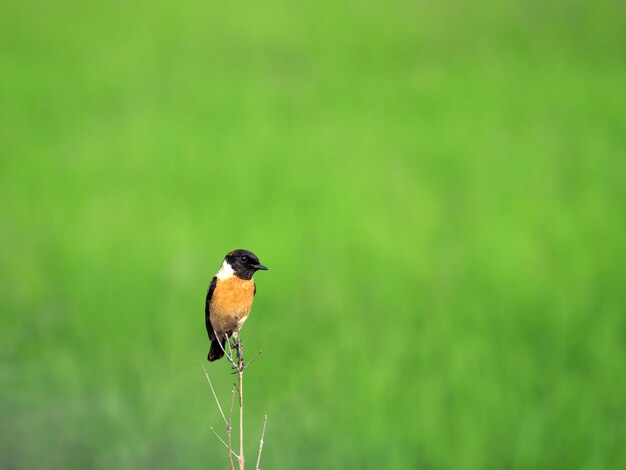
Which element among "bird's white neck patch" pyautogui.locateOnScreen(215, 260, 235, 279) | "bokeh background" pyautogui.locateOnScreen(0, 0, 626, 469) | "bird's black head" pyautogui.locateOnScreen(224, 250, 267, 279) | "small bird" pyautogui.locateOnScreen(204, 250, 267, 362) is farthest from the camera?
"bokeh background" pyautogui.locateOnScreen(0, 0, 626, 469)

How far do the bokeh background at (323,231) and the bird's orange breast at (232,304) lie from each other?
10.2 ft

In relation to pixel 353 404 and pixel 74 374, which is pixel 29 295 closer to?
pixel 74 374

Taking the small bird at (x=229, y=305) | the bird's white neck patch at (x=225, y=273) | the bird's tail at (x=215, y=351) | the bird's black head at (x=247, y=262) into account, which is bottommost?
the bird's tail at (x=215, y=351)

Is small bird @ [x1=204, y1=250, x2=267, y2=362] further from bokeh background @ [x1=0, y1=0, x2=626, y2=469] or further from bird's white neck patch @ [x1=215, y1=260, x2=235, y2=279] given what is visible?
bokeh background @ [x1=0, y1=0, x2=626, y2=469]

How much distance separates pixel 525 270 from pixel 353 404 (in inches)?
82.5

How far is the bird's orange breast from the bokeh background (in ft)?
10.2

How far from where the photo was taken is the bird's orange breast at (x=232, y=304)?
2525mm

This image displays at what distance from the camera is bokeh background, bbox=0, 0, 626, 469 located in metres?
5.84

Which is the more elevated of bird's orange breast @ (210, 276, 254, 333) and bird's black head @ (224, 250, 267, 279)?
bird's black head @ (224, 250, 267, 279)

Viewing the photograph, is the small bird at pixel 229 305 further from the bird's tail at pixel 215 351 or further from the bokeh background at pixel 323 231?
the bokeh background at pixel 323 231

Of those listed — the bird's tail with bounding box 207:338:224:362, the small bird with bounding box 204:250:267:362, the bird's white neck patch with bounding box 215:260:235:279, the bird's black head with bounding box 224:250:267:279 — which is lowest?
the bird's tail with bounding box 207:338:224:362

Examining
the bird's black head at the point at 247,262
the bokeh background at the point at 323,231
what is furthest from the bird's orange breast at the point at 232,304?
the bokeh background at the point at 323,231

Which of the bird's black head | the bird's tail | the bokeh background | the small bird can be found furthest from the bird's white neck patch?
the bokeh background

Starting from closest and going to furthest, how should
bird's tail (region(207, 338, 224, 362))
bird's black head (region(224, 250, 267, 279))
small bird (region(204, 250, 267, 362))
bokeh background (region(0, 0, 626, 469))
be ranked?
bird's black head (region(224, 250, 267, 279))
small bird (region(204, 250, 267, 362))
bird's tail (region(207, 338, 224, 362))
bokeh background (region(0, 0, 626, 469))
